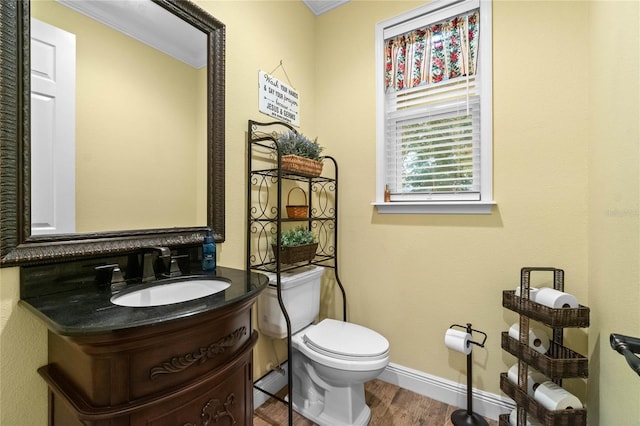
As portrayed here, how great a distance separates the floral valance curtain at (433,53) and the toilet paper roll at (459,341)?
153 cm

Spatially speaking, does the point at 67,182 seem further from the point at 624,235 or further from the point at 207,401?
the point at 624,235

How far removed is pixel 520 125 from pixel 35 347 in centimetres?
233

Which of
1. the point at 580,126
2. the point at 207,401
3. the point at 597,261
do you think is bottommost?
the point at 207,401

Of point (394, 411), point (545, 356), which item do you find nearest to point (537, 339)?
point (545, 356)

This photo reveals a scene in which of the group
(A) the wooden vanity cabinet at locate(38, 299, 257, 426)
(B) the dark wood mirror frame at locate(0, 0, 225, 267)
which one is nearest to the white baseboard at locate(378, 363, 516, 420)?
(A) the wooden vanity cabinet at locate(38, 299, 257, 426)

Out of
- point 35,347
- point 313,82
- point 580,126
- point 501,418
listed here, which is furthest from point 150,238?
point 580,126

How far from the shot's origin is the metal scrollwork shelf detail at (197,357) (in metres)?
0.77

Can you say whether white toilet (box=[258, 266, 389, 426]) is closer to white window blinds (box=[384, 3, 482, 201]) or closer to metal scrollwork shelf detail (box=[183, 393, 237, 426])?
metal scrollwork shelf detail (box=[183, 393, 237, 426])

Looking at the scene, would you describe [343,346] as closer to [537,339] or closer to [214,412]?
[214,412]

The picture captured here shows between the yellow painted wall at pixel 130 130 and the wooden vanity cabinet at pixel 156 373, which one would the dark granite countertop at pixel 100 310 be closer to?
the wooden vanity cabinet at pixel 156 373

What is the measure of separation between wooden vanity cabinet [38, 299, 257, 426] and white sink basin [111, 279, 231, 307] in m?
0.20

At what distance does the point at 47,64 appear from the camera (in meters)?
0.96

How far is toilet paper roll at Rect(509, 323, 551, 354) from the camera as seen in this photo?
1.33m

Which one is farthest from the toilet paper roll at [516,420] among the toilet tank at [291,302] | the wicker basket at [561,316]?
the toilet tank at [291,302]
